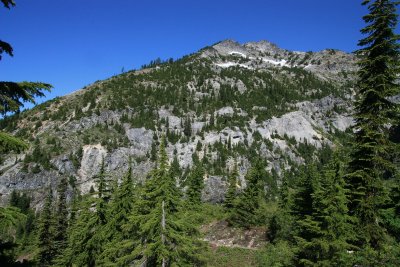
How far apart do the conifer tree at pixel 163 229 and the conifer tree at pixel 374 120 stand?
877 centimetres

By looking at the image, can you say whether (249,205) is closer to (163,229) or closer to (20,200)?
(163,229)

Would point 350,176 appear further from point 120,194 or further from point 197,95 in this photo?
point 197,95

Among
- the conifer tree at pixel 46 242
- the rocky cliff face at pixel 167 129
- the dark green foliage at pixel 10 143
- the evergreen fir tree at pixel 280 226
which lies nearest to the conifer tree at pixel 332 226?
the dark green foliage at pixel 10 143

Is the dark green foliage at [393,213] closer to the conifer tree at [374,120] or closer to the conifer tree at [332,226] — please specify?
the conifer tree at [374,120]

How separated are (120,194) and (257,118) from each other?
10697cm

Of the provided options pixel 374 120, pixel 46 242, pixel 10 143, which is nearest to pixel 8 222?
pixel 10 143

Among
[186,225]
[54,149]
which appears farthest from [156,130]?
[186,225]

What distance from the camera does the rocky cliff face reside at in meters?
93.3

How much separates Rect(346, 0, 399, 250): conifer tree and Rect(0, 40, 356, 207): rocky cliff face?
238ft

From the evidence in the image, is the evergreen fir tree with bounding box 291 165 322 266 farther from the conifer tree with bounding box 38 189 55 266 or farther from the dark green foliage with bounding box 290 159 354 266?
the conifer tree with bounding box 38 189 55 266

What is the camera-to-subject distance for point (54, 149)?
95750 millimetres

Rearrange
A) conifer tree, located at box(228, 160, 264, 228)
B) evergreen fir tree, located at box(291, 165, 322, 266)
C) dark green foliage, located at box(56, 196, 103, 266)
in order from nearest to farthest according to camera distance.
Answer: evergreen fir tree, located at box(291, 165, 322, 266)
dark green foliage, located at box(56, 196, 103, 266)
conifer tree, located at box(228, 160, 264, 228)

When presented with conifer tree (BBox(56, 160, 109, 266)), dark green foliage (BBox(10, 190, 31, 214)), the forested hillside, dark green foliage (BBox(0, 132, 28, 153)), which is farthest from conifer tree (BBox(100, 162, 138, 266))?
dark green foliage (BBox(10, 190, 31, 214))

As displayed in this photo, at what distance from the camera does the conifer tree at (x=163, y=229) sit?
15.4 metres
